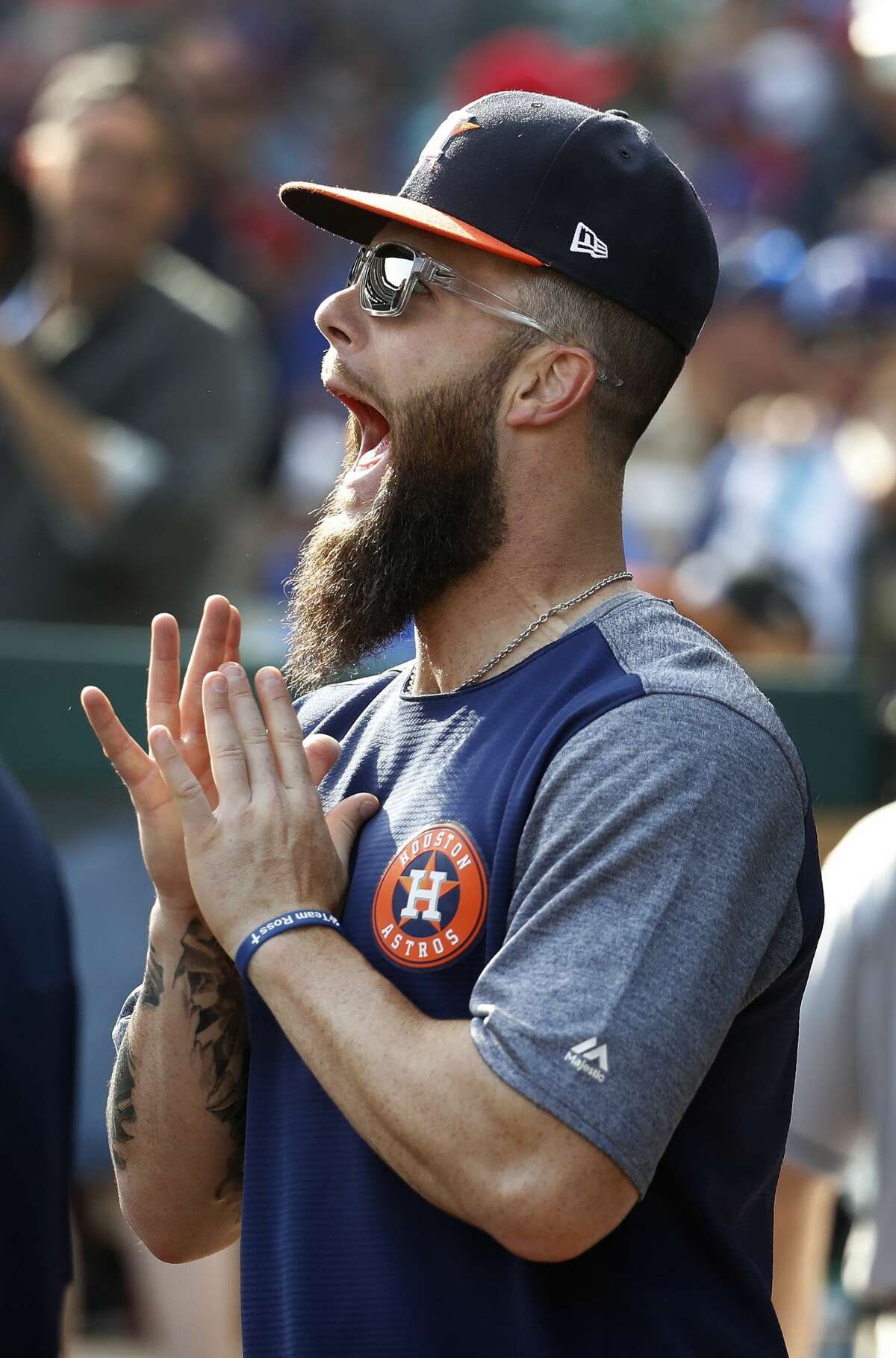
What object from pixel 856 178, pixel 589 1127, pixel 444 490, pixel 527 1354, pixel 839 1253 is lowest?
pixel 839 1253

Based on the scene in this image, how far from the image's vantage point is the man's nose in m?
2.39

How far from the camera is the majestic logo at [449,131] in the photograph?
7.79 ft

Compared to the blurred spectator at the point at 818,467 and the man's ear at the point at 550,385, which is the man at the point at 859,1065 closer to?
the man's ear at the point at 550,385

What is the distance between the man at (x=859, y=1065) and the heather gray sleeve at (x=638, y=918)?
101cm

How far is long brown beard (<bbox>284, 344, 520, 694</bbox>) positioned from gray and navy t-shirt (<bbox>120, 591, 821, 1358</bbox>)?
0.67 feet

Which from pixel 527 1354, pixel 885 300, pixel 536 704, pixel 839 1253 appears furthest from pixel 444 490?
pixel 885 300

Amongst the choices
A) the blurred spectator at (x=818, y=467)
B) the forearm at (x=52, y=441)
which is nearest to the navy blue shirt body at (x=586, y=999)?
the forearm at (x=52, y=441)

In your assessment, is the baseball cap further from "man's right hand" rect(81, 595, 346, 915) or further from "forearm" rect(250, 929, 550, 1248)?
"forearm" rect(250, 929, 550, 1248)

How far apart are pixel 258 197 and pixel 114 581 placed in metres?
5.29

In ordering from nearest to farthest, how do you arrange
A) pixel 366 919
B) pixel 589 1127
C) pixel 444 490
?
pixel 589 1127 → pixel 366 919 → pixel 444 490

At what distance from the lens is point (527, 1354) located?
6.46 feet

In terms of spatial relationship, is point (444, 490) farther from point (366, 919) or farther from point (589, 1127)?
point (589, 1127)

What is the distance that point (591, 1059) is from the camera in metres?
1.84

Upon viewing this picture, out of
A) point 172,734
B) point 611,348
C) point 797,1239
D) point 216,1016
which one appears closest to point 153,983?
point 216,1016
